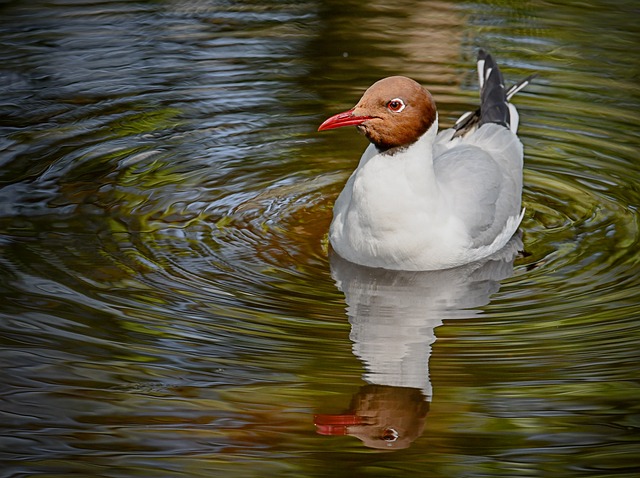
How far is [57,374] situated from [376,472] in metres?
1.48

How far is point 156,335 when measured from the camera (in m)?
5.14

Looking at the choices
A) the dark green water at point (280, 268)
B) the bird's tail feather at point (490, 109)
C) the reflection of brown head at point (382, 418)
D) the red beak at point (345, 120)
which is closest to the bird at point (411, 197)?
the red beak at point (345, 120)

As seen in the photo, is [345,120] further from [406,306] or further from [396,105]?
[406,306]

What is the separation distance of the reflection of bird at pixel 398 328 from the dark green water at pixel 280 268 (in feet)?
0.05

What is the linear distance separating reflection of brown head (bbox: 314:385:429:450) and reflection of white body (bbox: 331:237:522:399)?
0.08 metres

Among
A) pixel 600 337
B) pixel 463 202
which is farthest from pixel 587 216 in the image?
pixel 600 337

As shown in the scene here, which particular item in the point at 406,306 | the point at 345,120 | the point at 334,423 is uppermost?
the point at 345,120

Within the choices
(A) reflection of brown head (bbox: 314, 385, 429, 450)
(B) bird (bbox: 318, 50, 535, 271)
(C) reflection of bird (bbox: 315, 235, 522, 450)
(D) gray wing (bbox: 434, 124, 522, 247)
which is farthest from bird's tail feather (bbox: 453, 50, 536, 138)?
(A) reflection of brown head (bbox: 314, 385, 429, 450)

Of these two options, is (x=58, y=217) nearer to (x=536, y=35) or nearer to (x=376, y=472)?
(x=376, y=472)

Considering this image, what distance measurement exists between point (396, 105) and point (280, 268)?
3.42 ft

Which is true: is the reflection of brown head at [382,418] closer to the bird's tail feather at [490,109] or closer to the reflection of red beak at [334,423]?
the reflection of red beak at [334,423]

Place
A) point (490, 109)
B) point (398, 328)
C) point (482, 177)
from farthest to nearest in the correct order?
point (490, 109) → point (482, 177) → point (398, 328)

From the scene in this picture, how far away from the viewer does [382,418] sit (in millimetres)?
4641

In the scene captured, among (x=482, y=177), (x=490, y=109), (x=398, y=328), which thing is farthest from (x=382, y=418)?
(x=490, y=109)
